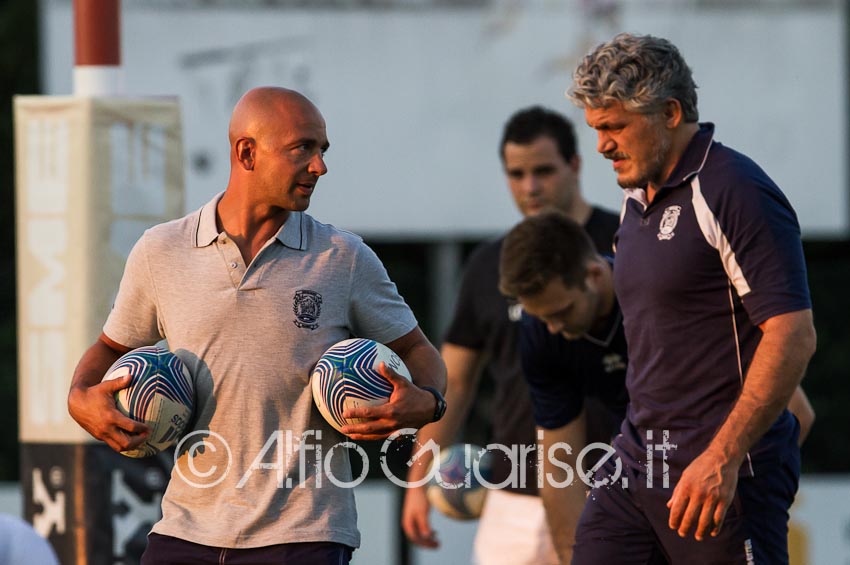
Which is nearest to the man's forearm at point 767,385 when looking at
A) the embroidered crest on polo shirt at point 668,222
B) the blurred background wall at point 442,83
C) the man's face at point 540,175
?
the embroidered crest on polo shirt at point 668,222

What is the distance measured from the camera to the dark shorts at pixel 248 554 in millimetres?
4332

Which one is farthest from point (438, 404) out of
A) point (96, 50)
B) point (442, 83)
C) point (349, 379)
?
point (442, 83)

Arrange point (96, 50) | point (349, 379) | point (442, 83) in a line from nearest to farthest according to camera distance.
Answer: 1. point (349, 379)
2. point (96, 50)
3. point (442, 83)

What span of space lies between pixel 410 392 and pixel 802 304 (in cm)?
113

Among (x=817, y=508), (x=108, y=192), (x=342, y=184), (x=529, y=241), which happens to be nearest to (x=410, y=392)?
(x=529, y=241)

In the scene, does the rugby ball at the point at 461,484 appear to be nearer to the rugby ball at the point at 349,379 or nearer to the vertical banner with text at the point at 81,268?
the vertical banner with text at the point at 81,268

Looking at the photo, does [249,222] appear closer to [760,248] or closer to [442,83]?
[760,248]

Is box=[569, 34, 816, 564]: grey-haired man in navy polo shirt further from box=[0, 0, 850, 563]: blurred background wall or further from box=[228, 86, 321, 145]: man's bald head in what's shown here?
box=[0, 0, 850, 563]: blurred background wall

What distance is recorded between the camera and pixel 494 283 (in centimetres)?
686

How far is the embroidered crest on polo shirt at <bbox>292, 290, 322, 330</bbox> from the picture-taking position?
14.5ft

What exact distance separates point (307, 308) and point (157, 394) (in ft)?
1.60

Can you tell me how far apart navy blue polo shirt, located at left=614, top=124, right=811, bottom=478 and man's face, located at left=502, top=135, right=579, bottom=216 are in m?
2.03

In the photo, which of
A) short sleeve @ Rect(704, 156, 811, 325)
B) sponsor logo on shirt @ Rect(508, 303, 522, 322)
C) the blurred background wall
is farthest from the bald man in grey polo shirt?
the blurred background wall

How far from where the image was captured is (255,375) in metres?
4.38
